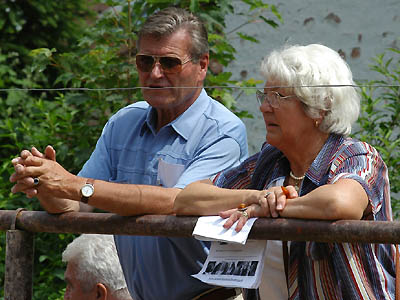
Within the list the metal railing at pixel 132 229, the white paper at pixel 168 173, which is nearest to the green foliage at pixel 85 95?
the white paper at pixel 168 173

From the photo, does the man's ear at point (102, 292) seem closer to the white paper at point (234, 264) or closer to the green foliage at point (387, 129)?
the white paper at point (234, 264)

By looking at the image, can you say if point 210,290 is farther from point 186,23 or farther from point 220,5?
point 220,5

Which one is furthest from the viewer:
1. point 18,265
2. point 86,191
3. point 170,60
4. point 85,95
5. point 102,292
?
point 85,95

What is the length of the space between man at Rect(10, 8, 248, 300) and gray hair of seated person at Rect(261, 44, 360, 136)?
464mm

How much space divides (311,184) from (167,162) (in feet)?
2.33

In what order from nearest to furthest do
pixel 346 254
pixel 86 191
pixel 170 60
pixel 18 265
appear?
pixel 346 254
pixel 86 191
pixel 18 265
pixel 170 60

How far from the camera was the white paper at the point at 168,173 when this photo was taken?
10.8ft

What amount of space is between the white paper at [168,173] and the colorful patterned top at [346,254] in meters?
0.62

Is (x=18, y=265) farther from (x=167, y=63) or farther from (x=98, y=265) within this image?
(x=167, y=63)

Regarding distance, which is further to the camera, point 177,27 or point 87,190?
point 177,27

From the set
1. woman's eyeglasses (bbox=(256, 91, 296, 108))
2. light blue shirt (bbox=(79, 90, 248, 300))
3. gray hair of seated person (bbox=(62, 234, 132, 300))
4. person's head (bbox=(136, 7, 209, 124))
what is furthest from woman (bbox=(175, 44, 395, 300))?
gray hair of seated person (bbox=(62, 234, 132, 300))

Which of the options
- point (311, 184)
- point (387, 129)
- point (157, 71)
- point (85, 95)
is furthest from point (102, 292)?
point (387, 129)

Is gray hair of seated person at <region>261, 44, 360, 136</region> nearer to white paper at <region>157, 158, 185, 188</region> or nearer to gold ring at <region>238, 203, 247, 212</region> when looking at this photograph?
gold ring at <region>238, 203, 247, 212</region>

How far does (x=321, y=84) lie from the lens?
9.41ft
